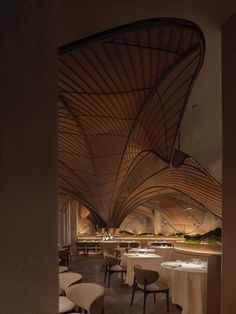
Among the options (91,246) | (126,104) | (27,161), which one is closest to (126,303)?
(126,104)

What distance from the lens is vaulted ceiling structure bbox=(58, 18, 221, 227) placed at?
4.96 m

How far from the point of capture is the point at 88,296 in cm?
345

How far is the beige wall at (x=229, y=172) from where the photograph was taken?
3.43 m

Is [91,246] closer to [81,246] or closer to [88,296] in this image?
[81,246]

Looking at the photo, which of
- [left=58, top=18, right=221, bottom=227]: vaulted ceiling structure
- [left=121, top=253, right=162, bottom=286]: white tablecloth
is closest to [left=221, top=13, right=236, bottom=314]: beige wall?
[left=58, top=18, right=221, bottom=227]: vaulted ceiling structure

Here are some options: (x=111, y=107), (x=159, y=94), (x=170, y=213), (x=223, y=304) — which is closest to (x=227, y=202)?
(x=223, y=304)

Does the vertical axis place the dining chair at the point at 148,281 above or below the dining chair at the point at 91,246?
above

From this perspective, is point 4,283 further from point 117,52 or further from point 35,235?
point 117,52

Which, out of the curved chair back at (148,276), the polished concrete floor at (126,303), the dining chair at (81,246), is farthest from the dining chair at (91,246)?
the curved chair back at (148,276)

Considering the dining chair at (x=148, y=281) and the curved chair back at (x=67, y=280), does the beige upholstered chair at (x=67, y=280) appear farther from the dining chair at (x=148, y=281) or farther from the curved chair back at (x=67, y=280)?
the dining chair at (x=148, y=281)

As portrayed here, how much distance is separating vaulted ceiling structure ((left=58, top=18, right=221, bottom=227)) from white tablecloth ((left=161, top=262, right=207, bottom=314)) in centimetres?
316

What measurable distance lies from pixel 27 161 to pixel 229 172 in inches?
103

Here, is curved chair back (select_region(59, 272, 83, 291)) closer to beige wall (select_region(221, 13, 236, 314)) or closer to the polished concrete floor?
the polished concrete floor

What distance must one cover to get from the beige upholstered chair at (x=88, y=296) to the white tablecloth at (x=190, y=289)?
2.58m
